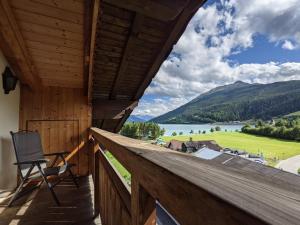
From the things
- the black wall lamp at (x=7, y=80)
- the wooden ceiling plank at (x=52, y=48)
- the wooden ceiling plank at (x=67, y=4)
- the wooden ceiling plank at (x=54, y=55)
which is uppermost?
the wooden ceiling plank at (x=67, y=4)

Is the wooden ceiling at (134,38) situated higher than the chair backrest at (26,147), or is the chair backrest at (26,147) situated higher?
the wooden ceiling at (134,38)

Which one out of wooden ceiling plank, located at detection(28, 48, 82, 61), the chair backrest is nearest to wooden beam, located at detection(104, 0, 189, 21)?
wooden ceiling plank, located at detection(28, 48, 82, 61)

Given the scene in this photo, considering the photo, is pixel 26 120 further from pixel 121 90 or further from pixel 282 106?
pixel 282 106

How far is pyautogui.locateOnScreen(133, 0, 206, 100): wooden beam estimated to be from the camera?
2.58 metres

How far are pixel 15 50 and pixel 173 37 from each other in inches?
91.7

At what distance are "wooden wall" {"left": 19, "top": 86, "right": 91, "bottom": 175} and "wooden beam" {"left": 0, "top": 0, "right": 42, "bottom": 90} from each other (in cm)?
32

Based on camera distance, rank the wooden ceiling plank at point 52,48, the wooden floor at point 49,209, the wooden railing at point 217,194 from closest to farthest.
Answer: the wooden railing at point 217,194
the wooden floor at point 49,209
the wooden ceiling plank at point 52,48

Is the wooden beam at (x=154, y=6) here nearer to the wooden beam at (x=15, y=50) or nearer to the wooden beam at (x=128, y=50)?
the wooden beam at (x=128, y=50)

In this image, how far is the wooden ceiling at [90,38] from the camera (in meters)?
2.54

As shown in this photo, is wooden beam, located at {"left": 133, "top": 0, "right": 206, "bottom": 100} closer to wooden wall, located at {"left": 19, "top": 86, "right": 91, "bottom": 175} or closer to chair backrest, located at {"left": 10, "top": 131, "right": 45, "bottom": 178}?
wooden wall, located at {"left": 19, "top": 86, "right": 91, "bottom": 175}

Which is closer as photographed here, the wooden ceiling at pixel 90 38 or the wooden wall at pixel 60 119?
the wooden ceiling at pixel 90 38

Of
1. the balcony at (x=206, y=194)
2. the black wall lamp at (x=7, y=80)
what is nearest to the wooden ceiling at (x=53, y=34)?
the black wall lamp at (x=7, y=80)

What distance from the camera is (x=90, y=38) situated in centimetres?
291

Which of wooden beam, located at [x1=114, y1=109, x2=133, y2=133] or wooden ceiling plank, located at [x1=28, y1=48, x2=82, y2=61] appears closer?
wooden ceiling plank, located at [x1=28, y1=48, x2=82, y2=61]
